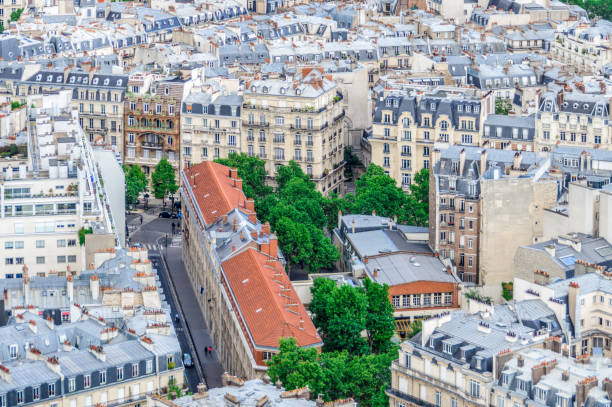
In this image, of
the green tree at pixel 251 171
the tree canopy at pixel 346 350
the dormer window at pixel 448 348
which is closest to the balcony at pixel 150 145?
the green tree at pixel 251 171

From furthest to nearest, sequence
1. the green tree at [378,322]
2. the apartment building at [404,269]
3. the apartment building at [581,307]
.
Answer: the apartment building at [404,269] < the green tree at [378,322] < the apartment building at [581,307]

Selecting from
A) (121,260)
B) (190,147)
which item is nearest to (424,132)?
(190,147)

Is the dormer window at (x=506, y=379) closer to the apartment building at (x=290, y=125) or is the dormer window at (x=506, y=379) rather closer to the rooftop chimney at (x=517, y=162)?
the rooftop chimney at (x=517, y=162)

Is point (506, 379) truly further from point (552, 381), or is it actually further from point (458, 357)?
point (458, 357)

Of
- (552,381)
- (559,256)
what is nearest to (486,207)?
(559,256)

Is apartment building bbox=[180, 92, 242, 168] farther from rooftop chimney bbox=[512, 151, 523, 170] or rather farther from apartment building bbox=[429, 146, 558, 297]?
rooftop chimney bbox=[512, 151, 523, 170]

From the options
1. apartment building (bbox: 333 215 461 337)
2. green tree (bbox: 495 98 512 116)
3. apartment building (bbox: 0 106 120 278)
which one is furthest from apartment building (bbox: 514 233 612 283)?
green tree (bbox: 495 98 512 116)

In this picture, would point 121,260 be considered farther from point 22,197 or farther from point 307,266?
point 307,266
